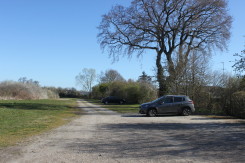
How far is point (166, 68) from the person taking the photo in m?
Answer: 30.9

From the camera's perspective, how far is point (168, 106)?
70.8 feet

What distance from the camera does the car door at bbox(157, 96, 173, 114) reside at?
21484mm

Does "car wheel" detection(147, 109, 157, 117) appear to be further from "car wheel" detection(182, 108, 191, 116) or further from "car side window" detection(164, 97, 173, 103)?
"car wheel" detection(182, 108, 191, 116)

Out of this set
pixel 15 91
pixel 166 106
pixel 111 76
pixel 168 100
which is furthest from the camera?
pixel 111 76

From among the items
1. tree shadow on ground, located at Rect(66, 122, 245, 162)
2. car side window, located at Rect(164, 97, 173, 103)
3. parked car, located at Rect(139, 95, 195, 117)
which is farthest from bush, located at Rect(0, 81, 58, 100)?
tree shadow on ground, located at Rect(66, 122, 245, 162)

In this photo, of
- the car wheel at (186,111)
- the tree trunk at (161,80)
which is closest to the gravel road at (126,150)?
the car wheel at (186,111)

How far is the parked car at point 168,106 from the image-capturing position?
21391mm

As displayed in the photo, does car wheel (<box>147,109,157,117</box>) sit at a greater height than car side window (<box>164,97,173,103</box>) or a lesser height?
lesser

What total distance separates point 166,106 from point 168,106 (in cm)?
17

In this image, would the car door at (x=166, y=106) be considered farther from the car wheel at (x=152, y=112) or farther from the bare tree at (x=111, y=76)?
the bare tree at (x=111, y=76)

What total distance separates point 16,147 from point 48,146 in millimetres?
982

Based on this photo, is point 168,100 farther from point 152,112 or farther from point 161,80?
point 161,80

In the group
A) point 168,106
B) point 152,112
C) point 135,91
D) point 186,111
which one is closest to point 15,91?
point 135,91

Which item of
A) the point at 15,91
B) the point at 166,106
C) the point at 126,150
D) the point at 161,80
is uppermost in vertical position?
the point at 161,80
